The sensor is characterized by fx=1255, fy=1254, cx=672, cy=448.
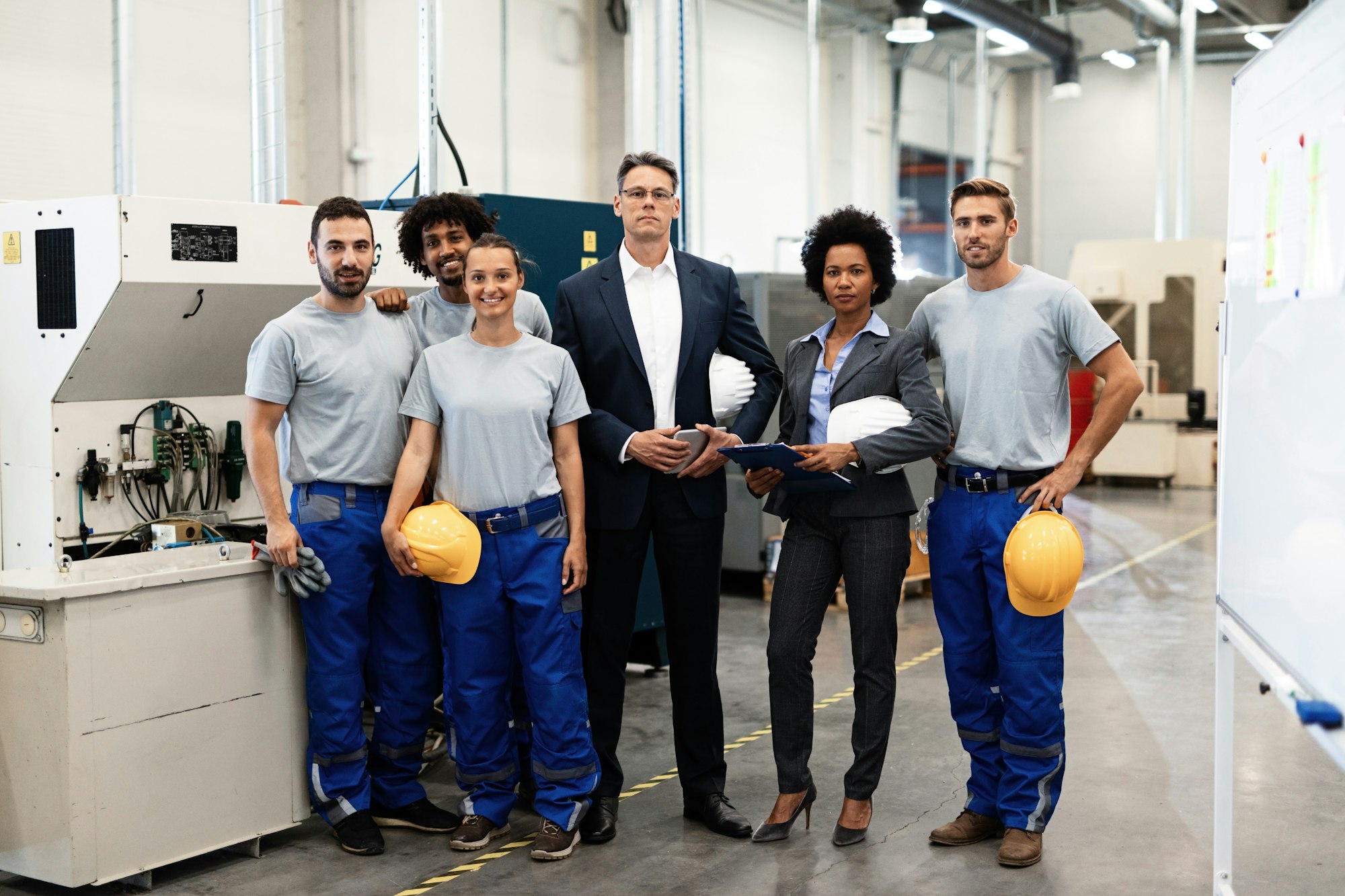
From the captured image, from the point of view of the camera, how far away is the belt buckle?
2963mm

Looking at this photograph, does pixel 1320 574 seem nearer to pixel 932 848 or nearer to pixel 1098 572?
pixel 932 848

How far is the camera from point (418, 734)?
10.6ft

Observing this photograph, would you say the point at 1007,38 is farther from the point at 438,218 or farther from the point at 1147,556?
the point at 438,218

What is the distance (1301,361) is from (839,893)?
5.15 ft

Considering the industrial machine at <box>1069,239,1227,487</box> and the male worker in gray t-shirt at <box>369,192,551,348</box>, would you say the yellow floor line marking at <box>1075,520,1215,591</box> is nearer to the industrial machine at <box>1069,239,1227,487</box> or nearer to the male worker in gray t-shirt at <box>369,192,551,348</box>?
the industrial machine at <box>1069,239,1227,487</box>

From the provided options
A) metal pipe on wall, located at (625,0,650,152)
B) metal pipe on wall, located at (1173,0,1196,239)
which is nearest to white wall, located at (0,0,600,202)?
metal pipe on wall, located at (625,0,650,152)

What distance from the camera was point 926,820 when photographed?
3.36 metres

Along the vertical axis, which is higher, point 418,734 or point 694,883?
point 418,734

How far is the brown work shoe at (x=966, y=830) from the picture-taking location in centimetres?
315

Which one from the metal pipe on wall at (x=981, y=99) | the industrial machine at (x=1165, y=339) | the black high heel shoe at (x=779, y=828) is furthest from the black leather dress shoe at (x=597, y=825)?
the metal pipe on wall at (x=981, y=99)

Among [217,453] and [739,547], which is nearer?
[217,453]

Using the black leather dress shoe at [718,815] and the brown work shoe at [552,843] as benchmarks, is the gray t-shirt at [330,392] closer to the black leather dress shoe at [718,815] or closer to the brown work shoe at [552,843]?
the brown work shoe at [552,843]

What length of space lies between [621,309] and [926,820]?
159cm

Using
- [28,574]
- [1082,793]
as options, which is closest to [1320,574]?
[1082,793]
